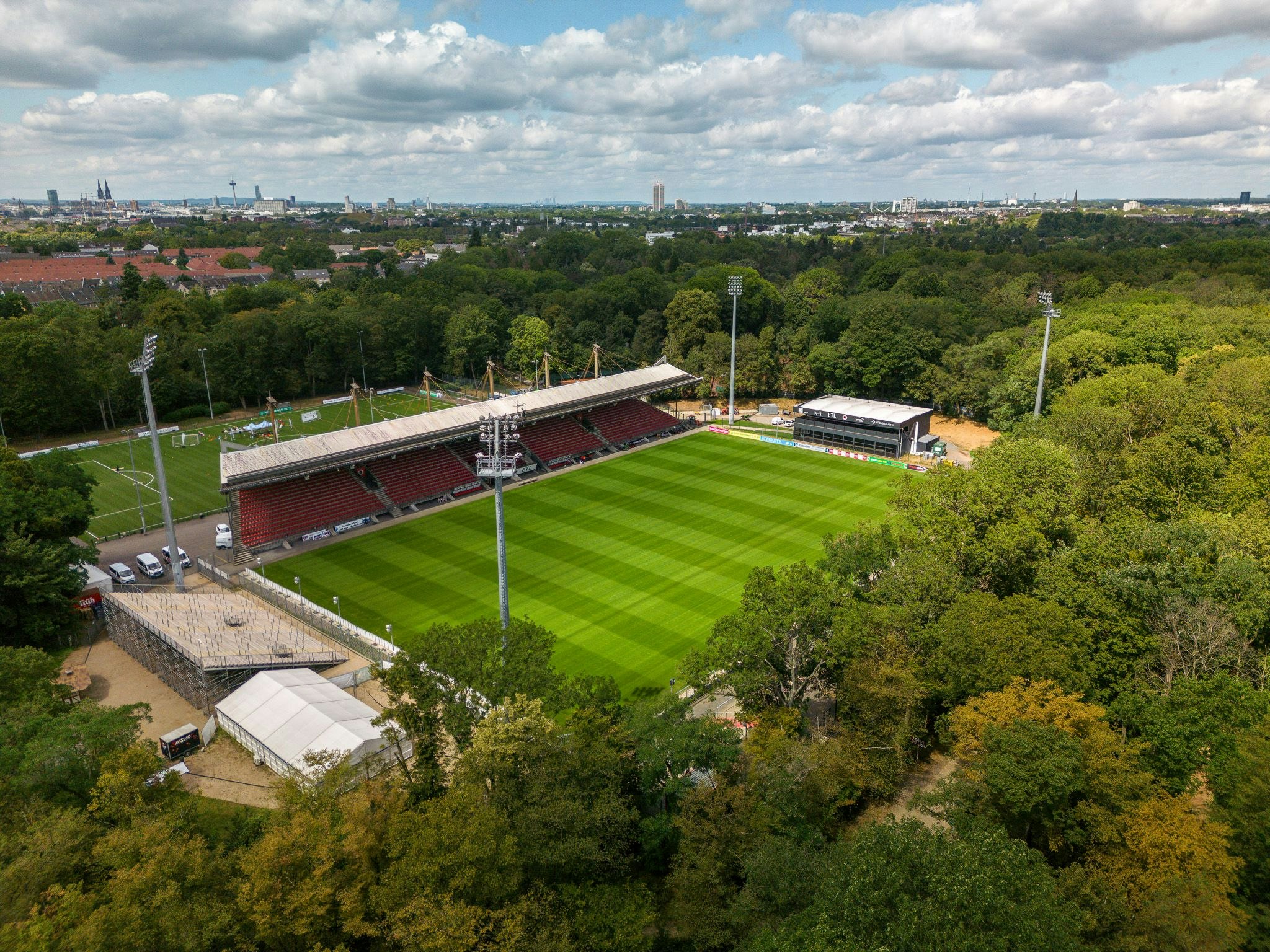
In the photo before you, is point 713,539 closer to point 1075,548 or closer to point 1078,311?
point 1075,548

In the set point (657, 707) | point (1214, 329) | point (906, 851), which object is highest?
point (1214, 329)

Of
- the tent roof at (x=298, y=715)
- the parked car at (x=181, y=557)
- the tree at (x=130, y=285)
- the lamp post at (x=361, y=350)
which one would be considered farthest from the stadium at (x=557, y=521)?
the tree at (x=130, y=285)

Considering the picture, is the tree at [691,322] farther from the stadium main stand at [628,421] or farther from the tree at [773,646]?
the tree at [773,646]

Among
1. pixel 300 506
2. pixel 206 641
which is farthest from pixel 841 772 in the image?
pixel 300 506

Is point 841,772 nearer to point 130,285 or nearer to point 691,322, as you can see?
point 691,322

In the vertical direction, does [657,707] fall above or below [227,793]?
above

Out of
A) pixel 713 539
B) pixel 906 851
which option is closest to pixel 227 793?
pixel 906 851
